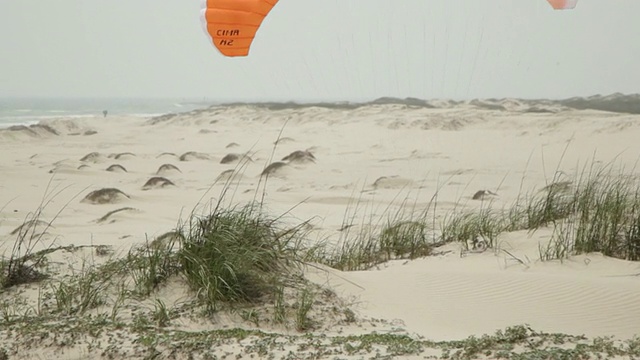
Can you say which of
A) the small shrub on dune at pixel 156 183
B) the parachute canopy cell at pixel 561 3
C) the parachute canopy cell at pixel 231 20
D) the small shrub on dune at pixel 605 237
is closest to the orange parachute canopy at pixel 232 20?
the parachute canopy cell at pixel 231 20

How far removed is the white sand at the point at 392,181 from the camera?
3.51 metres

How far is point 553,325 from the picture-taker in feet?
10.5

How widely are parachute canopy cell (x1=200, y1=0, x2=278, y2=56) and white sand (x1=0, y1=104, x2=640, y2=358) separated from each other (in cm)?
166

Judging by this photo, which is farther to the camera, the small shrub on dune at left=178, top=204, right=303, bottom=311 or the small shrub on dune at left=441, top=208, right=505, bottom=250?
the small shrub on dune at left=441, top=208, right=505, bottom=250

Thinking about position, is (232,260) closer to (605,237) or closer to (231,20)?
(605,237)

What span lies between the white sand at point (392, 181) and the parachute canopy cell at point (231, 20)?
Answer: 166 centimetres

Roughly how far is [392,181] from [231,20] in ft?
12.4

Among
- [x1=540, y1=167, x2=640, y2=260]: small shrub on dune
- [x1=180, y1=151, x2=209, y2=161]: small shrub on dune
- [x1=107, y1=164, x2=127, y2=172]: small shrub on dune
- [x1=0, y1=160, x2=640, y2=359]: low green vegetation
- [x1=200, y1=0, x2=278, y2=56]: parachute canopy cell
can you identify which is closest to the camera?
[x1=0, y1=160, x2=640, y2=359]: low green vegetation

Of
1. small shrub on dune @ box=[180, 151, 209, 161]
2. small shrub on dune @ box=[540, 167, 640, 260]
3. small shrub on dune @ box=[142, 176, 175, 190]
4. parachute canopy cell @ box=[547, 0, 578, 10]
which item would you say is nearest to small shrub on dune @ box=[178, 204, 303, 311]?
small shrub on dune @ box=[540, 167, 640, 260]

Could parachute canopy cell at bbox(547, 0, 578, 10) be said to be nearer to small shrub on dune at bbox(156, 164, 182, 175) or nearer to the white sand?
the white sand

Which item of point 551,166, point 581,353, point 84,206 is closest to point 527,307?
point 581,353

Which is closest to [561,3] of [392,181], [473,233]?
[473,233]

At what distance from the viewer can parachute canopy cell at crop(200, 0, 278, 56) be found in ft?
20.2

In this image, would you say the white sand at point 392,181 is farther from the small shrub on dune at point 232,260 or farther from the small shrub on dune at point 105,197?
the small shrub on dune at point 232,260
